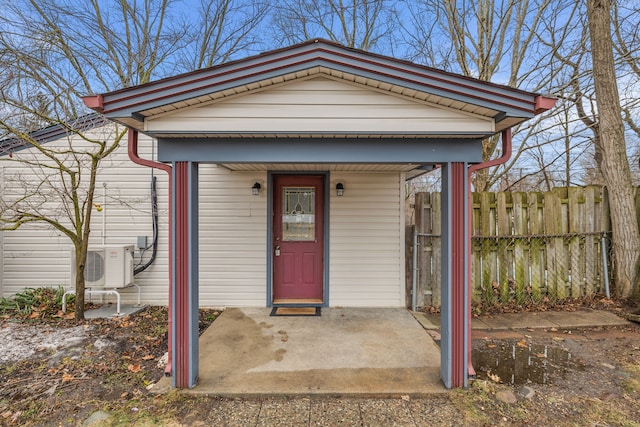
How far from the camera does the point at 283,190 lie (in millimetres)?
5191

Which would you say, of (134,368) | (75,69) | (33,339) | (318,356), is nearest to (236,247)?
(134,368)

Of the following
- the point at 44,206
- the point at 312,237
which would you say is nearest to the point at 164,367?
the point at 312,237

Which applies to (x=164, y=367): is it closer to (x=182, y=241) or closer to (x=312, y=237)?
(x=182, y=241)

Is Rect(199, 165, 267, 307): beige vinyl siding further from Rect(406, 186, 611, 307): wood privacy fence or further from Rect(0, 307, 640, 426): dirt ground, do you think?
Rect(406, 186, 611, 307): wood privacy fence

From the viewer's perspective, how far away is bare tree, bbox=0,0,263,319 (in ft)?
14.0

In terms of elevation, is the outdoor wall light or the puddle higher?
the outdoor wall light

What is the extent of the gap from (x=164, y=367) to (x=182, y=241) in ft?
4.55

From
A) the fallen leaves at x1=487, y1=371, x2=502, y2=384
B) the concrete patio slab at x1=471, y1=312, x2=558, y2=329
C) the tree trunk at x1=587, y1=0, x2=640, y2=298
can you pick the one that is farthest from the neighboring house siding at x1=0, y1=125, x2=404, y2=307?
the tree trunk at x1=587, y1=0, x2=640, y2=298

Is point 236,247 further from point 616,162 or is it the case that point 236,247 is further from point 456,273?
point 616,162

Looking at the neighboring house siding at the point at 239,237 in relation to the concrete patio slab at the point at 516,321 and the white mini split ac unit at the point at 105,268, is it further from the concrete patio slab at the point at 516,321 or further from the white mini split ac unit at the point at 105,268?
the concrete patio slab at the point at 516,321

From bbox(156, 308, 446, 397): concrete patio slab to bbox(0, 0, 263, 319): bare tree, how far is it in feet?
8.04

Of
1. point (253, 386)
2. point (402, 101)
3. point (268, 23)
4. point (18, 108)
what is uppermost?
point (268, 23)

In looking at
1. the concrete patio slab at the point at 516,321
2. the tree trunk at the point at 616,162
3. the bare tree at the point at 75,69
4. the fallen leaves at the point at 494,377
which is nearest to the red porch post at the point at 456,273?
the fallen leaves at the point at 494,377

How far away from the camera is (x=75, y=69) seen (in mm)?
5430
